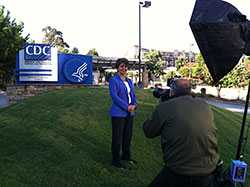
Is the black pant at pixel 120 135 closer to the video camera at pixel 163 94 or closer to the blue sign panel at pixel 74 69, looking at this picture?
the video camera at pixel 163 94

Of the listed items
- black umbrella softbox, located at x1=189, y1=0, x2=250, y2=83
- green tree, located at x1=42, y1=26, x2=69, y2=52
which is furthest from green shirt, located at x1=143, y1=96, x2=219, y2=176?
green tree, located at x1=42, y1=26, x2=69, y2=52

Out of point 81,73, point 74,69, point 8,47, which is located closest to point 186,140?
point 74,69

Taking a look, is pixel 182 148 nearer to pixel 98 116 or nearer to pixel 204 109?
pixel 204 109

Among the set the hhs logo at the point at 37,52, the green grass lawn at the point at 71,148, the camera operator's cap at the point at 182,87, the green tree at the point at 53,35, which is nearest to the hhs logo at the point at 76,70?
the hhs logo at the point at 37,52

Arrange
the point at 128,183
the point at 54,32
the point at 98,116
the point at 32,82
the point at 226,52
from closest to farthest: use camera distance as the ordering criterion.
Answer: the point at 226,52 < the point at 128,183 < the point at 98,116 < the point at 32,82 < the point at 54,32

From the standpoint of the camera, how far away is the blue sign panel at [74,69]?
22547 millimetres

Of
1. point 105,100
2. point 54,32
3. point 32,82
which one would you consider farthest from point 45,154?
point 54,32

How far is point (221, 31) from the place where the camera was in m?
4.04

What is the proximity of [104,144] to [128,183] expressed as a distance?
1676mm

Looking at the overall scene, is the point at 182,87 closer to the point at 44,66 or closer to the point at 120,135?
the point at 120,135

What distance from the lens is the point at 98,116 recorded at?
30.0 ft

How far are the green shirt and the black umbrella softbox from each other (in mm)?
850

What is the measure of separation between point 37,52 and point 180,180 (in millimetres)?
19417

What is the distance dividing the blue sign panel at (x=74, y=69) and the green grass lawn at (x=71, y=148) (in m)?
12.2
